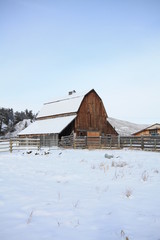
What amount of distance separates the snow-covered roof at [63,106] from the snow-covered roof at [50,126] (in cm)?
135

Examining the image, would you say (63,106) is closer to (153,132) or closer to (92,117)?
(92,117)

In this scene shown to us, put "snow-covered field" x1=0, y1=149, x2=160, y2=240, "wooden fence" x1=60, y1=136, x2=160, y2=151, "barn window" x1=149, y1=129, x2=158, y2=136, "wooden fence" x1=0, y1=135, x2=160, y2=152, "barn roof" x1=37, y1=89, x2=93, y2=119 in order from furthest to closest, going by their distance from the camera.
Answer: "barn window" x1=149, y1=129, x2=158, y2=136
"barn roof" x1=37, y1=89, x2=93, y2=119
"wooden fence" x1=60, y1=136, x2=160, y2=151
"wooden fence" x1=0, y1=135, x2=160, y2=152
"snow-covered field" x1=0, y1=149, x2=160, y2=240

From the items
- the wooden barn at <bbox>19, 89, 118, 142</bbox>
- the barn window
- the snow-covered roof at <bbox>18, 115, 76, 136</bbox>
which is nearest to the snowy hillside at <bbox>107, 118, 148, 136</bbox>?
the barn window

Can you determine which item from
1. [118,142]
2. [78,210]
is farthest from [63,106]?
[78,210]

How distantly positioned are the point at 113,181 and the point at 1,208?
3.60 m

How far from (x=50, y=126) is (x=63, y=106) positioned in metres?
5.04

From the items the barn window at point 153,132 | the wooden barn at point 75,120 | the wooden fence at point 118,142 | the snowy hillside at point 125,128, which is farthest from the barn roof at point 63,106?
the snowy hillside at point 125,128

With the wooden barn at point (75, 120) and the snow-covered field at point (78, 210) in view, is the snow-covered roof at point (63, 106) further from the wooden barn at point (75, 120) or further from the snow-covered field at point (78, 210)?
the snow-covered field at point (78, 210)

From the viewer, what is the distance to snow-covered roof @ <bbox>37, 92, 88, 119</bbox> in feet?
104

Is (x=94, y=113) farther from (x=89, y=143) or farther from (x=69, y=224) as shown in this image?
(x=69, y=224)

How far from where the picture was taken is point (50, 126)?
30.6 meters

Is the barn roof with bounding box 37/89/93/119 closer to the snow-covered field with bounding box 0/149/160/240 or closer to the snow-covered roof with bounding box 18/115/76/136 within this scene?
the snow-covered roof with bounding box 18/115/76/136

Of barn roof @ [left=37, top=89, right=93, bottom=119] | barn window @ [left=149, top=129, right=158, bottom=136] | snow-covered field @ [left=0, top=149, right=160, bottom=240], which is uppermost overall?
barn roof @ [left=37, top=89, right=93, bottom=119]

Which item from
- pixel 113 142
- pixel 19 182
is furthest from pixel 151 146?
pixel 19 182
